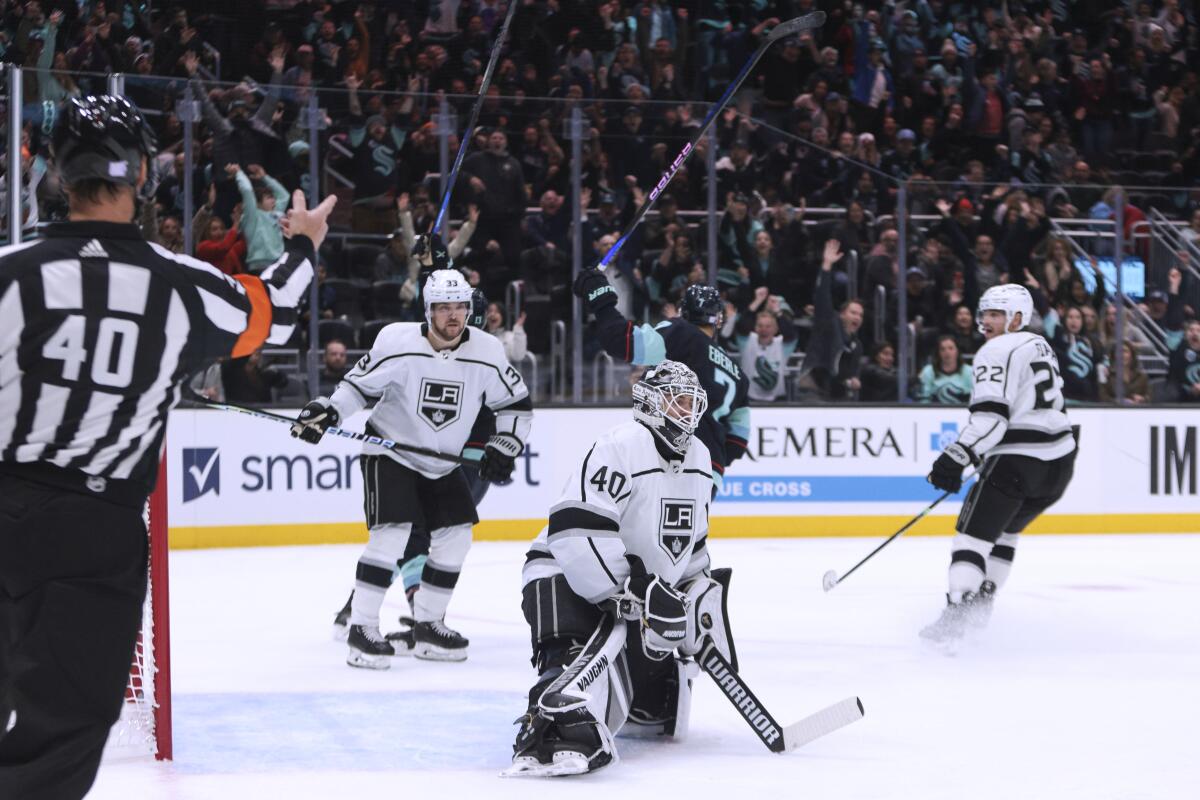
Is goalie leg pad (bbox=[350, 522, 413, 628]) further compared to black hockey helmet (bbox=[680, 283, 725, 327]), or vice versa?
black hockey helmet (bbox=[680, 283, 725, 327])

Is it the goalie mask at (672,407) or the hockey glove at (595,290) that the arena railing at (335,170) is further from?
the goalie mask at (672,407)

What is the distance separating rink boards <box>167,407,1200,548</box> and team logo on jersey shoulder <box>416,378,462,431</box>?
3.12m

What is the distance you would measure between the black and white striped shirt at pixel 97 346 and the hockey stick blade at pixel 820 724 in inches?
73.4

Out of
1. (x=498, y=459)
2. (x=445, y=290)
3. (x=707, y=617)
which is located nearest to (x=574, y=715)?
(x=707, y=617)

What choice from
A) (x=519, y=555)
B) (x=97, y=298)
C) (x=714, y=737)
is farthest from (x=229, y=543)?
(x=97, y=298)

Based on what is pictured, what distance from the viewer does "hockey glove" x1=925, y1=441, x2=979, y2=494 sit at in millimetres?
5090

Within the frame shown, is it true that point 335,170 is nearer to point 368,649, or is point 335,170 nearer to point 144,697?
point 368,649

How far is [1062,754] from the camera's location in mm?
3596

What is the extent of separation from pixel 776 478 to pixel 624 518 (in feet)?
17.0

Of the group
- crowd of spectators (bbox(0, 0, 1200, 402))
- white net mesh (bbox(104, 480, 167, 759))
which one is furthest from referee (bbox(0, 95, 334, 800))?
crowd of spectators (bbox(0, 0, 1200, 402))

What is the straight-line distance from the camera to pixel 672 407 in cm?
353

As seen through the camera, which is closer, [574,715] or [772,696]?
[574,715]

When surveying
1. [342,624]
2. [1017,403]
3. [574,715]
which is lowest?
[342,624]

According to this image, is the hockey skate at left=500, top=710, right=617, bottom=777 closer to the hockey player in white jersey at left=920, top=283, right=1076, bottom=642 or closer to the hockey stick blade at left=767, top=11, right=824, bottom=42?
the hockey player in white jersey at left=920, top=283, right=1076, bottom=642
